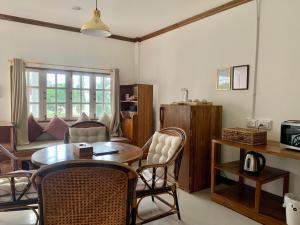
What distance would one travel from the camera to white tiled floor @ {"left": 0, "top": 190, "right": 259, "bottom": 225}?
2393 mm

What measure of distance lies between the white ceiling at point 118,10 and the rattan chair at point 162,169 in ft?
6.40

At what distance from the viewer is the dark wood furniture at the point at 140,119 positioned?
4609 millimetres

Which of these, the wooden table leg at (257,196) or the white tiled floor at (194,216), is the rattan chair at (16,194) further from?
the wooden table leg at (257,196)

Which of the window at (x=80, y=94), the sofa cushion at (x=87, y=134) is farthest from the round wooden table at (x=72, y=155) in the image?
the window at (x=80, y=94)

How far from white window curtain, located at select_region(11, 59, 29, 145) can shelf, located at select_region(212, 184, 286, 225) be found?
127 inches

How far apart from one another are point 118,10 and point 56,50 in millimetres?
1578

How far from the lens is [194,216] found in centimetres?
254

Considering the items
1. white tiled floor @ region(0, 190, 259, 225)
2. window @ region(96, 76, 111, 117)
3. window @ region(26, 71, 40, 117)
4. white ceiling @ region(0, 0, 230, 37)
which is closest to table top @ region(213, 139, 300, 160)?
white tiled floor @ region(0, 190, 259, 225)

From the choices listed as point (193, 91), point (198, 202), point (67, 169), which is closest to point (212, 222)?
point (198, 202)

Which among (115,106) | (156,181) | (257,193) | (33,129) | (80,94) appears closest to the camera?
(156,181)

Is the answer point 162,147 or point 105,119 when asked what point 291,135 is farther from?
point 105,119

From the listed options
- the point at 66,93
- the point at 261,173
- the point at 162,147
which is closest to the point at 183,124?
the point at 162,147

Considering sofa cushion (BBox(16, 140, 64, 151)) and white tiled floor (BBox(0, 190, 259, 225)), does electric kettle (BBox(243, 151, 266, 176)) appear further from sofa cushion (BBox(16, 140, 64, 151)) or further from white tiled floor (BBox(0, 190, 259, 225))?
sofa cushion (BBox(16, 140, 64, 151))

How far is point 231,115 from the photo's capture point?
332cm
